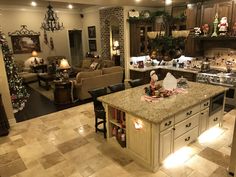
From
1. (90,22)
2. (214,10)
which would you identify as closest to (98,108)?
(214,10)

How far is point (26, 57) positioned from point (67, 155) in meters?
7.59

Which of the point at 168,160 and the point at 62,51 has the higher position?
the point at 62,51

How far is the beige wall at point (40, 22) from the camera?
882 centimetres

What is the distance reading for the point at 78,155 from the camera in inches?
140

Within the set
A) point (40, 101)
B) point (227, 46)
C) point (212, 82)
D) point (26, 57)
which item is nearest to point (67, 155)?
point (40, 101)

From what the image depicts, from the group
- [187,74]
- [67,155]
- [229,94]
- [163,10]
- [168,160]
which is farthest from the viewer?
[163,10]

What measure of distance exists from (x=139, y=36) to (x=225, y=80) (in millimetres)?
3736

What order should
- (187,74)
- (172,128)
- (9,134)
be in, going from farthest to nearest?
(187,74) → (9,134) → (172,128)

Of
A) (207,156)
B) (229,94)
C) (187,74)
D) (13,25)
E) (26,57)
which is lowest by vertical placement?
(207,156)

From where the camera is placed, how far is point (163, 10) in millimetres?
7805

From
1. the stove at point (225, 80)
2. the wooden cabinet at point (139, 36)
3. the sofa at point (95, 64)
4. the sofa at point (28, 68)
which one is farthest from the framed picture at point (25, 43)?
the stove at point (225, 80)

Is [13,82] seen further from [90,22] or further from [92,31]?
[90,22]

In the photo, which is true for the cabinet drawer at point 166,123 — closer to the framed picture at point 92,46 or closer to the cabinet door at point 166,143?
the cabinet door at point 166,143

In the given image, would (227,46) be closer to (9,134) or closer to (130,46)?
(130,46)
